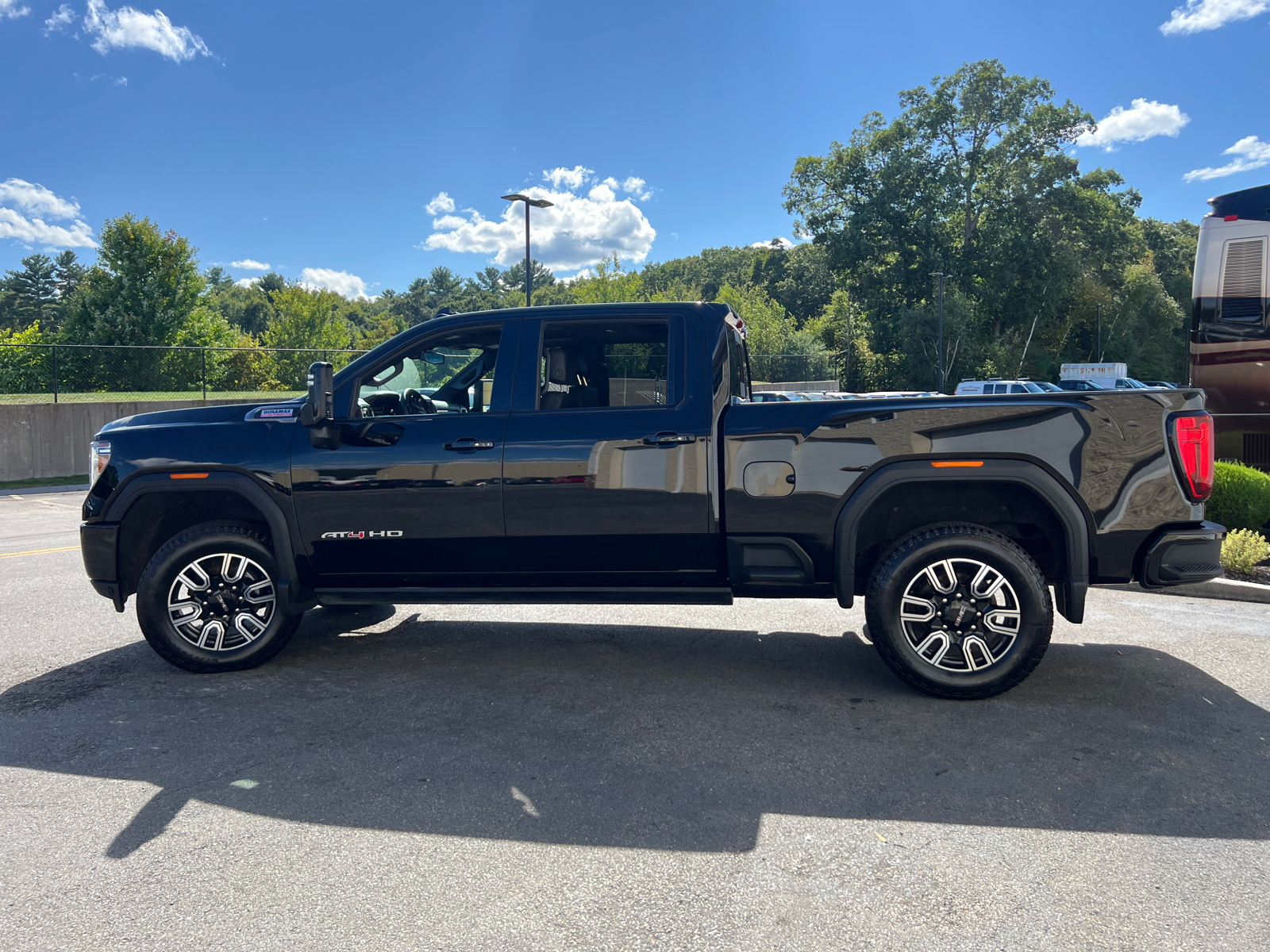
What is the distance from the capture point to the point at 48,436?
1945cm

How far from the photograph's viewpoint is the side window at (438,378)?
491 cm

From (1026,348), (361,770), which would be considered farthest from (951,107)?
(361,770)

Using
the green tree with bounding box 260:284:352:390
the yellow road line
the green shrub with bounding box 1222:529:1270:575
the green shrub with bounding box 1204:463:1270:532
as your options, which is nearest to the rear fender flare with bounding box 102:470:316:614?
the yellow road line

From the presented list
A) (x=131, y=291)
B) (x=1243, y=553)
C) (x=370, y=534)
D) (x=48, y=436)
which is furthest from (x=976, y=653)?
(x=131, y=291)

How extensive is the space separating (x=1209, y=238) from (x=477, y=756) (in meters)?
11.4

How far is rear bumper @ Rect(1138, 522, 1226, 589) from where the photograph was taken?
14.3ft

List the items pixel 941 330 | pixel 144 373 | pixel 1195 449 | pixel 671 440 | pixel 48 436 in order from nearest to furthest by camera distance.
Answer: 1. pixel 1195 449
2. pixel 671 440
3. pixel 48 436
4. pixel 144 373
5. pixel 941 330

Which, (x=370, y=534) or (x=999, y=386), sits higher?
(x=999, y=386)

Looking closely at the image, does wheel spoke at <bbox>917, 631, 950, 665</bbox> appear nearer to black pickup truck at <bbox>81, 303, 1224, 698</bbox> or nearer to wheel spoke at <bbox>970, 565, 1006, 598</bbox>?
black pickup truck at <bbox>81, 303, 1224, 698</bbox>

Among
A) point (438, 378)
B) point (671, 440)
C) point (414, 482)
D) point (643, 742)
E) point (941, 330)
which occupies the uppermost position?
point (941, 330)

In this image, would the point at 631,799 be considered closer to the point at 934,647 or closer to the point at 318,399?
the point at 934,647

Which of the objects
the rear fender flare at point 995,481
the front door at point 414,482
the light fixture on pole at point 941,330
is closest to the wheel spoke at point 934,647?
the rear fender flare at point 995,481

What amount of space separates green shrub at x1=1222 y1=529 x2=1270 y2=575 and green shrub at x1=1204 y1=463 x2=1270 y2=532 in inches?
41.9

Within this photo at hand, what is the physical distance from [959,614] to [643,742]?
5.78ft
